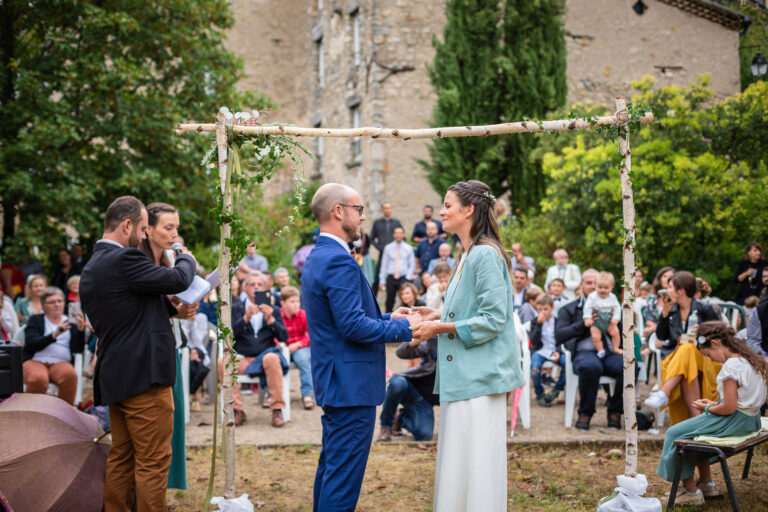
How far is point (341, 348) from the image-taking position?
391cm

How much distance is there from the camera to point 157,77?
14.2m

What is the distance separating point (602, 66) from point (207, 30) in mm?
10045

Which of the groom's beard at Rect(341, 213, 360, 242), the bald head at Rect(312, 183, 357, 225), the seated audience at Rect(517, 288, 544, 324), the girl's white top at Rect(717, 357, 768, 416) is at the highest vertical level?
the bald head at Rect(312, 183, 357, 225)

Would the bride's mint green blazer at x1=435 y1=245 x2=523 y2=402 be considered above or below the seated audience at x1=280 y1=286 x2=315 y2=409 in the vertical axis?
above

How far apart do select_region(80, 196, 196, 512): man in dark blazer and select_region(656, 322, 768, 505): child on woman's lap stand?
332 centimetres

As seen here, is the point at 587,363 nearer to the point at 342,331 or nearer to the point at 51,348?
the point at 342,331

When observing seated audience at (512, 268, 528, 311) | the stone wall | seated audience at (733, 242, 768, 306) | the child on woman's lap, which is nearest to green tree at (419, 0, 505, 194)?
the stone wall

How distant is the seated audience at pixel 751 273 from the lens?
10.5 m

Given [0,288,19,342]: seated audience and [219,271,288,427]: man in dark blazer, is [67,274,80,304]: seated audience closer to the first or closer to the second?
[0,288,19,342]: seated audience

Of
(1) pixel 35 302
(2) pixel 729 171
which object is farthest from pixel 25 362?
(2) pixel 729 171

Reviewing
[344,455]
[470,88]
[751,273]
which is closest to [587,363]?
[344,455]

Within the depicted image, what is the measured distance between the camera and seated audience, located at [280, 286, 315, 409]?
8820 millimetres

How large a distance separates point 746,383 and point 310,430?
4322 mm

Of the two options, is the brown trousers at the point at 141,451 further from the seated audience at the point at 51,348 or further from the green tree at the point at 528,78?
the green tree at the point at 528,78
